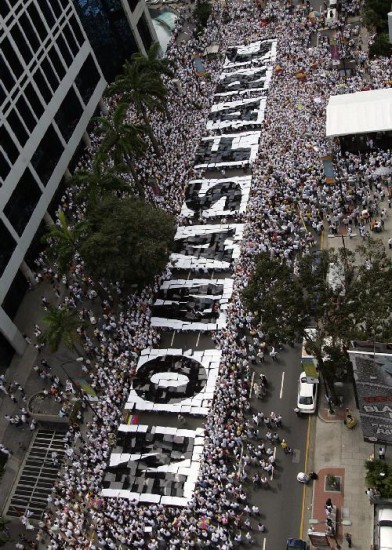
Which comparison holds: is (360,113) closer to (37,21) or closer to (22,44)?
(22,44)

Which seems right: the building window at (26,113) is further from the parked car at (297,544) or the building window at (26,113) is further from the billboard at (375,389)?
the parked car at (297,544)

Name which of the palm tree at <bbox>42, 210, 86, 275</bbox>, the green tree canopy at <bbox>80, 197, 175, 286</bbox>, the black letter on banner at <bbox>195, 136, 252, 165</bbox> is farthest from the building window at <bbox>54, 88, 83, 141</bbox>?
the palm tree at <bbox>42, 210, 86, 275</bbox>

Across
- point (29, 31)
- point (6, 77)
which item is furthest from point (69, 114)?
point (6, 77)

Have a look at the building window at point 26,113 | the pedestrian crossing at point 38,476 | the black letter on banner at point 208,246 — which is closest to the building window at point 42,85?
the building window at point 26,113

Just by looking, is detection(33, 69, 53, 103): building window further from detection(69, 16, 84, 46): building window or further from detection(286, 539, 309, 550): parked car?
detection(286, 539, 309, 550): parked car

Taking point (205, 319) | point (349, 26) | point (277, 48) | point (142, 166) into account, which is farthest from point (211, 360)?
point (349, 26)

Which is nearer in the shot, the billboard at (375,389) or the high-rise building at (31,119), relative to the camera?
the billboard at (375,389)
